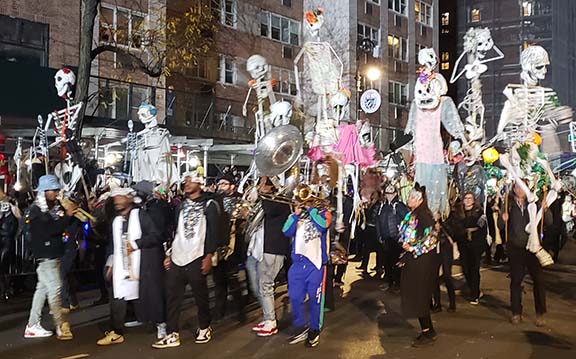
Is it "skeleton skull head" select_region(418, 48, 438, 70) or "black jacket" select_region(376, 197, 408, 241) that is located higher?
"skeleton skull head" select_region(418, 48, 438, 70)

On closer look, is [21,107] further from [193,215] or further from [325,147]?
[193,215]

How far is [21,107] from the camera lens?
18797 mm

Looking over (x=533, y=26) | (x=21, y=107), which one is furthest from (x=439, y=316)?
(x=533, y=26)

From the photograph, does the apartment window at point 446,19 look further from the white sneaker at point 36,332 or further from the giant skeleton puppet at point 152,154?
the white sneaker at point 36,332

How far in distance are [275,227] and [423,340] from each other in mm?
2037

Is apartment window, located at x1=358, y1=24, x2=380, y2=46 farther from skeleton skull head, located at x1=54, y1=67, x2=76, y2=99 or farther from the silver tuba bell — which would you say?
the silver tuba bell

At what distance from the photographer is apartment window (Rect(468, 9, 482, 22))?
56709 millimetres

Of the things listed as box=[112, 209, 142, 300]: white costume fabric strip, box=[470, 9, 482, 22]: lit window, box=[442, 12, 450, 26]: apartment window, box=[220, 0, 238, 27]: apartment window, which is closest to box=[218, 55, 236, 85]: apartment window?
box=[220, 0, 238, 27]: apartment window

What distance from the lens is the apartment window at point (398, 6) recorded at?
1719 inches

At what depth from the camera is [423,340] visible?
7.74m

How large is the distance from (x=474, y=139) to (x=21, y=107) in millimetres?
11666

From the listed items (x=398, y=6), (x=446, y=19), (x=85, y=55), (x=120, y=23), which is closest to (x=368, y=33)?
(x=398, y=6)

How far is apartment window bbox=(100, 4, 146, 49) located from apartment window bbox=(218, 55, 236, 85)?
5999 mm

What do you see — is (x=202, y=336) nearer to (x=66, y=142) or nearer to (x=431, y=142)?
(x=431, y=142)
